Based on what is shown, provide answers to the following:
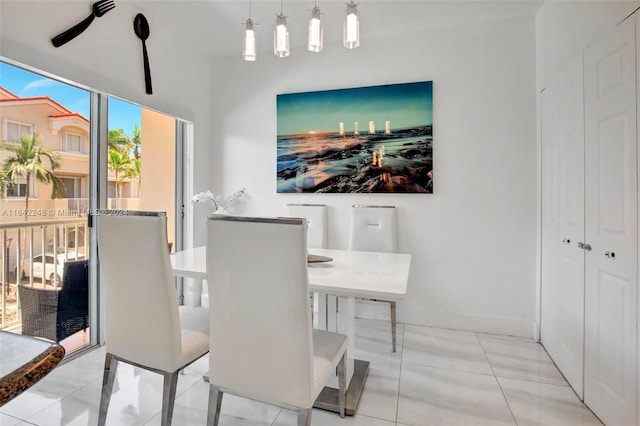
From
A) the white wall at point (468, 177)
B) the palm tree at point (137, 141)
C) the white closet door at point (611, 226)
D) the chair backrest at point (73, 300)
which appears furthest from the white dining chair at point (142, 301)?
the white closet door at point (611, 226)

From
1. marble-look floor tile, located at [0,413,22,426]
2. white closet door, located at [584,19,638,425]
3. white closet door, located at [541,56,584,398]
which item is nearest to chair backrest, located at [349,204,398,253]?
white closet door, located at [541,56,584,398]

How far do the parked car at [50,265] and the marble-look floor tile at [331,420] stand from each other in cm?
187

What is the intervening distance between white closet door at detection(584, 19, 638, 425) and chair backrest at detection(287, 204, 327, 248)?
6.24 ft

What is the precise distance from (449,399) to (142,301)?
1710 mm

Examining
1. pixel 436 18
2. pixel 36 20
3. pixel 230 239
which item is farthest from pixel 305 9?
pixel 230 239

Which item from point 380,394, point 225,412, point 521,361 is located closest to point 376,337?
point 380,394

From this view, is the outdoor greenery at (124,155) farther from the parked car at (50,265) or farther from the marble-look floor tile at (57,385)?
the marble-look floor tile at (57,385)

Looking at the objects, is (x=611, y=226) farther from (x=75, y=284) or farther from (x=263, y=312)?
(x=75, y=284)

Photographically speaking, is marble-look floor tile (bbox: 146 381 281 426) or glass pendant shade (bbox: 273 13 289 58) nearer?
marble-look floor tile (bbox: 146 381 281 426)

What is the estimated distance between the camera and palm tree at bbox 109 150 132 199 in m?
2.54

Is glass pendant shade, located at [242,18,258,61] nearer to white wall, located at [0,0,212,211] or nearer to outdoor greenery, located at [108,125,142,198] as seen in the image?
white wall, located at [0,0,212,211]

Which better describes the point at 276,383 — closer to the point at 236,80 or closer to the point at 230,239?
the point at 230,239

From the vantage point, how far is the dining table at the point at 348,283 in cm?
145

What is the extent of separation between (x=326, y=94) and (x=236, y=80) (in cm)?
103
